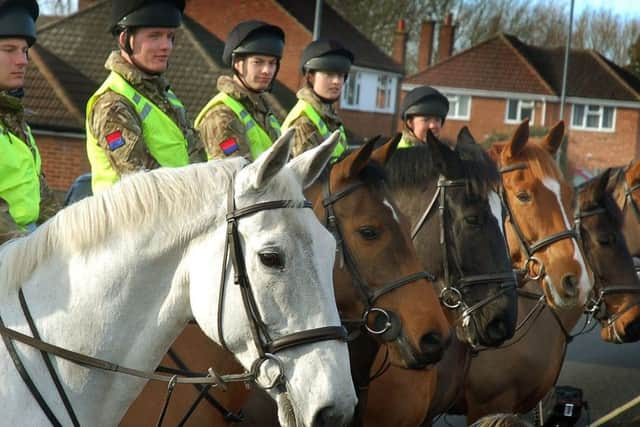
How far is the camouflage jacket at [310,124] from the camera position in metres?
6.30

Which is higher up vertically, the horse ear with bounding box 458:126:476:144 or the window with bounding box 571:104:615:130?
the horse ear with bounding box 458:126:476:144

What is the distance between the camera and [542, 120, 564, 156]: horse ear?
7.52 metres

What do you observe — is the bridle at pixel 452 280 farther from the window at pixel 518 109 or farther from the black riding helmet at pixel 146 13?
the window at pixel 518 109

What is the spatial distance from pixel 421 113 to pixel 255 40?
213cm

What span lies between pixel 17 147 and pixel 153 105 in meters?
1.00

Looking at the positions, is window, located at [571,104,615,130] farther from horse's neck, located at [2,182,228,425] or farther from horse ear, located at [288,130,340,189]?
horse's neck, located at [2,182,228,425]

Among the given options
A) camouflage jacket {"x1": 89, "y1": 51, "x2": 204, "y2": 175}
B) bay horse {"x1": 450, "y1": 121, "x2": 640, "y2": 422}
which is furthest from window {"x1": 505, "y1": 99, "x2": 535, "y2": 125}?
camouflage jacket {"x1": 89, "y1": 51, "x2": 204, "y2": 175}

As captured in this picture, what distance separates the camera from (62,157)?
89.4ft

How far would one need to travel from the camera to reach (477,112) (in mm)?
56625

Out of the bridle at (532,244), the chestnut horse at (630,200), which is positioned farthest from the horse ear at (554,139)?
the chestnut horse at (630,200)

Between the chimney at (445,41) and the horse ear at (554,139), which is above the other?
the chimney at (445,41)

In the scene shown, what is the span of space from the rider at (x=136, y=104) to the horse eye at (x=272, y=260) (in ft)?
5.82

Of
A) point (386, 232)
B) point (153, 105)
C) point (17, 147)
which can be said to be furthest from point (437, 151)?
point (17, 147)

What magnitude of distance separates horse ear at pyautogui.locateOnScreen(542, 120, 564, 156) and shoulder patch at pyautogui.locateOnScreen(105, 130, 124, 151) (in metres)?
3.85
